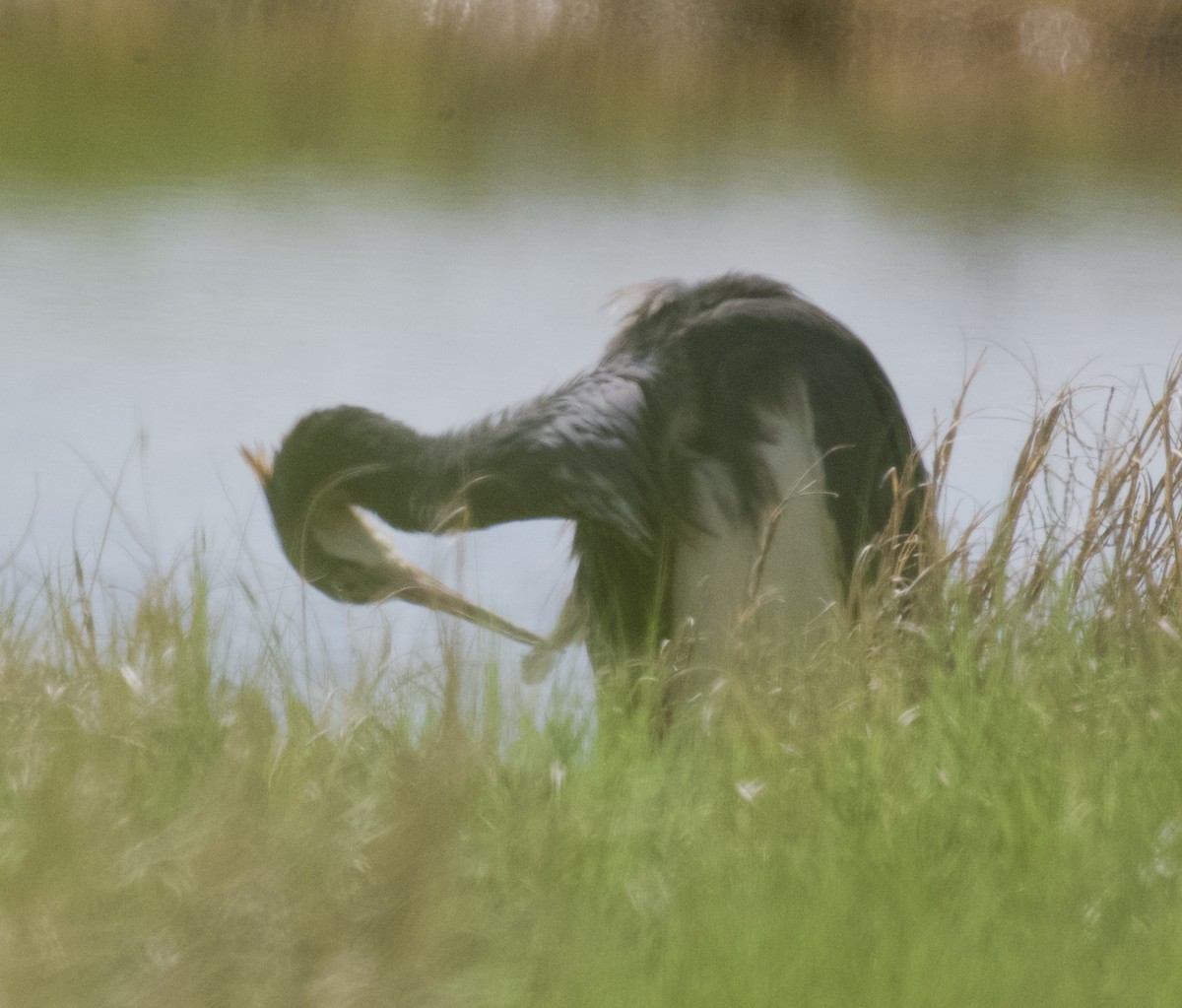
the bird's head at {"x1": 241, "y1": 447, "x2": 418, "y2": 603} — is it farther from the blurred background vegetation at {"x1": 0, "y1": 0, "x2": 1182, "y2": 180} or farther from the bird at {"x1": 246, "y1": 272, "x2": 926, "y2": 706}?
the blurred background vegetation at {"x1": 0, "y1": 0, "x2": 1182, "y2": 180}

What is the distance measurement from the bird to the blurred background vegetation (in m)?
2.48

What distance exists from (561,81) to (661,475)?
305cm

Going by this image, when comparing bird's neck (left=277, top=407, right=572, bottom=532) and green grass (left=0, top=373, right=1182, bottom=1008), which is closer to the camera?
green grass (left=0, top=373, right=1182, bottom=1008)

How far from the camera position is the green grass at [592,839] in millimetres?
1443

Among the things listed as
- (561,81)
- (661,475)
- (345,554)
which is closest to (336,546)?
(345,554)

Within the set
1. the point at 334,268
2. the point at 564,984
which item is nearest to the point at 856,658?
the point at 564,984

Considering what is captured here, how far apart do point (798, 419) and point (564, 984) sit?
142cm

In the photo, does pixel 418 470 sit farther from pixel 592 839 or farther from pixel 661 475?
pixel 592 839

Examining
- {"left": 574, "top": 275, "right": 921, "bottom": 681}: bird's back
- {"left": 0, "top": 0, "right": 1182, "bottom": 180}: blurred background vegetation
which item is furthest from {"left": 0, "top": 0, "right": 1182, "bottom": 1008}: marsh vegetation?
{"left": 0, "top": 0, "right": 1182, "bottom": 180}: blurred background vegetation

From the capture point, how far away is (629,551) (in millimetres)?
2658

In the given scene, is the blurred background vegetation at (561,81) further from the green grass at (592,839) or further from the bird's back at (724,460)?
the green grass at (592,839)

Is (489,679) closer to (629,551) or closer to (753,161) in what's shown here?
(629,551)

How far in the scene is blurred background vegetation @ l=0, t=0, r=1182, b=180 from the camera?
491 centimetres

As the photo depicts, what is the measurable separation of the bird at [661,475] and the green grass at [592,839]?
350 millimetres
